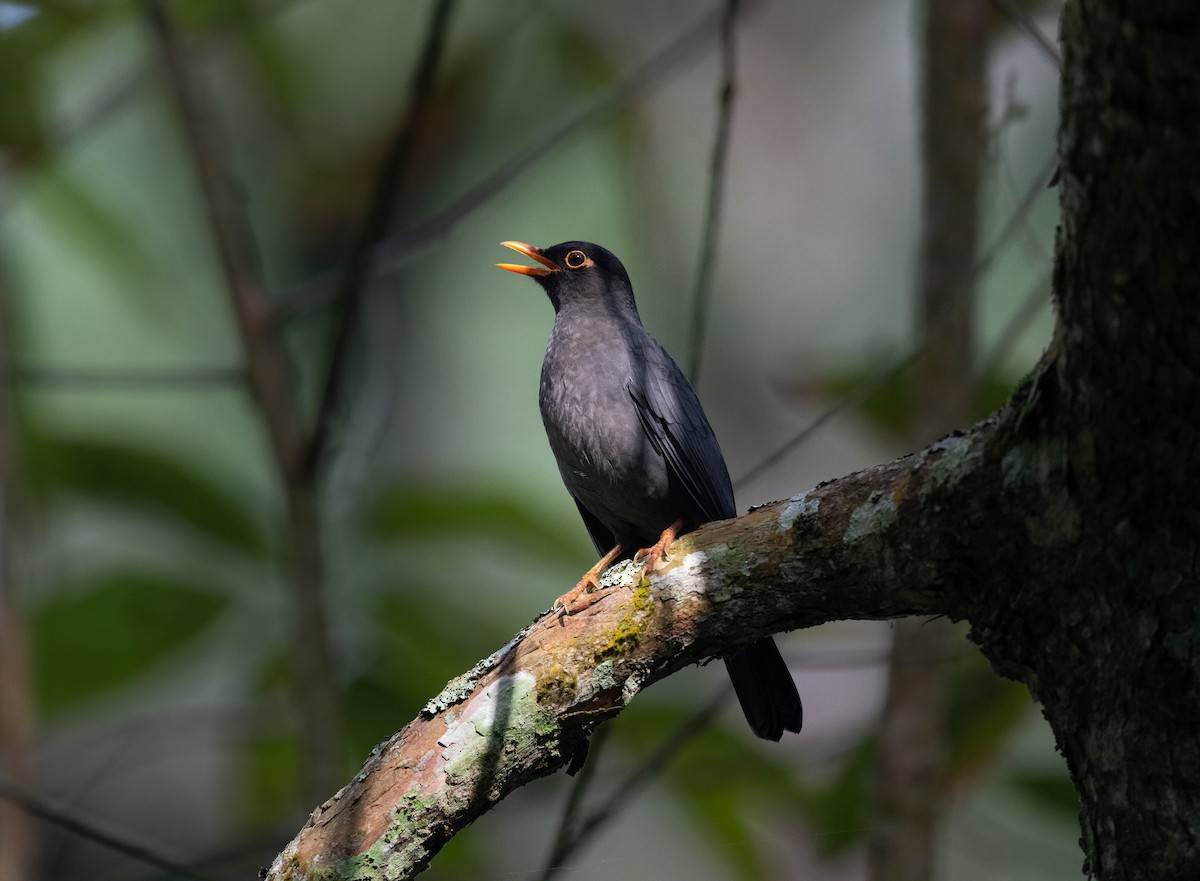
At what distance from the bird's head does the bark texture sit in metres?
2.36

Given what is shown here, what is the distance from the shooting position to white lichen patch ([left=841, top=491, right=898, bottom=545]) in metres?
2.63

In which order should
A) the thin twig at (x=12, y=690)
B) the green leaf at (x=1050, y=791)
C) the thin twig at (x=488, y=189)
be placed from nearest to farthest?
the thin twig at (x=488, y=189) < the thin twig at (x=12, y=690) < the green leaf at (x=1050, y=791)

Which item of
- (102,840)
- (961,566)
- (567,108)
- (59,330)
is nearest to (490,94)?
(567,108)

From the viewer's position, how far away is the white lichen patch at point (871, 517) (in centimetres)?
263

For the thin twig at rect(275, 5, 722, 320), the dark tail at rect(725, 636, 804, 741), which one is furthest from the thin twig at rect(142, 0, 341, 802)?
the dark tail at rect(725, 636, 804, 741)

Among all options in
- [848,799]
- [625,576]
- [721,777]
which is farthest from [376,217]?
[848,799]

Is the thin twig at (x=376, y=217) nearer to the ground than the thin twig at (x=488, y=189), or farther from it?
nearer to the ground

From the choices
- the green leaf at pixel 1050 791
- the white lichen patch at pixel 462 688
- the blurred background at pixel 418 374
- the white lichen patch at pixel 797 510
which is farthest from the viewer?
the green leaf at pixel 1050 791

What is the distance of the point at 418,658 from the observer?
791 centimetres

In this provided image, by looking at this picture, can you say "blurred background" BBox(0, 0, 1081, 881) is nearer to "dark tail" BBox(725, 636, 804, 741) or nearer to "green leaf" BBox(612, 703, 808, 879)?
"green leaf" BBox(612, 703, 808, 879)

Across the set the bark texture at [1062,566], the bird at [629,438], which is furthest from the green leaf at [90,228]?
the bark texture at [1062,566]

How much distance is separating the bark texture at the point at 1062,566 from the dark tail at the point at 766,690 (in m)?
Result: 0.84

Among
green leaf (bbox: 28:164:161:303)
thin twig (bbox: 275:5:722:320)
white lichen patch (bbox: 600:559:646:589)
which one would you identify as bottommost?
white lichen patch (bbox: 600:559:646:589)

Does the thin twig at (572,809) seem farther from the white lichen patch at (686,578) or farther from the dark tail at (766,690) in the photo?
the white lichen patch at (686,578)
